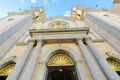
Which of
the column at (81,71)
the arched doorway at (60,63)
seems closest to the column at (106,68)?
the column at (81,71)

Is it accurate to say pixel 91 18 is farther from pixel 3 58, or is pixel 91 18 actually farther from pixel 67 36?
pixel 3 58

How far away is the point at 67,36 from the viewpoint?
1487 centimetres

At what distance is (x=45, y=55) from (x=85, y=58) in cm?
311

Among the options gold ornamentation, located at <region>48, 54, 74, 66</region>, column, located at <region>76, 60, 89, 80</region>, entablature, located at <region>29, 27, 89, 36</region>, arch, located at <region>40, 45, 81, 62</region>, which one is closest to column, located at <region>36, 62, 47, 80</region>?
arch, located at <region>40, 45, 81, 62</region>

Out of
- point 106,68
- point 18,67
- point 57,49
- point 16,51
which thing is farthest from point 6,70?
point 106,68

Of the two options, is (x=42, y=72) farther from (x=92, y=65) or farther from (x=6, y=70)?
(x=92, y=65)

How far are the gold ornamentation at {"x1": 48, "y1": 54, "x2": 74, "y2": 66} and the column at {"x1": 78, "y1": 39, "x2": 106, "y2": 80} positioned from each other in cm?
132

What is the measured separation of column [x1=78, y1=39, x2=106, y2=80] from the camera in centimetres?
977

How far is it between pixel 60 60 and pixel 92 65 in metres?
3.07

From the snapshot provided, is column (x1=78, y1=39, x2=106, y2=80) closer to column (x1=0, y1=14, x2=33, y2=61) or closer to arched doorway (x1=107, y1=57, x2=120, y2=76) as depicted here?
arched doorway (x1=107, y1=57, x2=120, y2=76)

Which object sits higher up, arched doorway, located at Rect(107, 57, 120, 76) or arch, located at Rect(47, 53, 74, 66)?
arch, located at Rect(47, 53, 74, 66)

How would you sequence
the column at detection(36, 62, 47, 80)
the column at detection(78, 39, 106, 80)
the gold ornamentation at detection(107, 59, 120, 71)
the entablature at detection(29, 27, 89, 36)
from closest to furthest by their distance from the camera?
the column at detection(78, 39, 106, 80), the column at detection(36, 62, 47, 80), the gold ornamentation at detection(107, 59, 120, 71), the entablature at detection(29, 27, 89, 36)

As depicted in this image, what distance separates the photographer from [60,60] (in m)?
13.1

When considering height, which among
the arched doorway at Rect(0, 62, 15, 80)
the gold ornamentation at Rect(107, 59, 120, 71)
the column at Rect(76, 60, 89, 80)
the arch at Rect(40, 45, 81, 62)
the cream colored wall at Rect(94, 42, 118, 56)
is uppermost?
the arch at Rect(40, 45, 81, 62)
